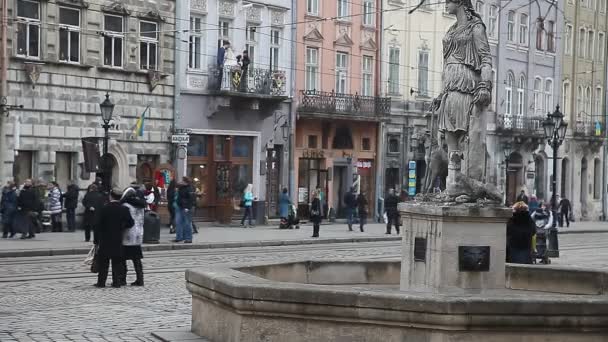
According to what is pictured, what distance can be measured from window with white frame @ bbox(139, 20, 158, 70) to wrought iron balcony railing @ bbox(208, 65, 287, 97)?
8.82 ft

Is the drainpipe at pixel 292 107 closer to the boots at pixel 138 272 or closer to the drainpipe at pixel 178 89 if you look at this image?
the drainpipe at pixel 178 89

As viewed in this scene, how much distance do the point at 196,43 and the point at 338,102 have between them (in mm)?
8315

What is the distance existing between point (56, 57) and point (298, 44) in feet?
43.0

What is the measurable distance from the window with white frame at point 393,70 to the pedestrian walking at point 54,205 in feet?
68.1

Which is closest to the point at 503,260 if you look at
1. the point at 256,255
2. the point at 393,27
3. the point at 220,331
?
the point at 220,331

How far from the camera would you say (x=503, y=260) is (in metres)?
13.8

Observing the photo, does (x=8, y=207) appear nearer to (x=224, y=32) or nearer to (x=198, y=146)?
(x=198, y=146)

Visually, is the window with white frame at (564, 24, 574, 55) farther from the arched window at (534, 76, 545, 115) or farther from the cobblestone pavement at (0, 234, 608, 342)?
the cobblestone pavement at (0, 234, 608, 342)

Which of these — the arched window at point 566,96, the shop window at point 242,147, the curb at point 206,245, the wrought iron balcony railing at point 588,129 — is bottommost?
the curb at point 206,245

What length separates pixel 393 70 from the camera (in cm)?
5409

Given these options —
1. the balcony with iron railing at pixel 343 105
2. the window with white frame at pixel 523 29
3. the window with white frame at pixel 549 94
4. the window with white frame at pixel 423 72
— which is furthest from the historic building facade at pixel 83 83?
the window with white frame at pixel 549 94

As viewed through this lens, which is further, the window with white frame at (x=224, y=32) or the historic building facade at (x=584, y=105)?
the historic building facade at (x=584, y=105)

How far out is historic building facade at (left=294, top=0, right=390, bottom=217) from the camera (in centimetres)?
4906

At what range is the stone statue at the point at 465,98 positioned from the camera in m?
14.1
